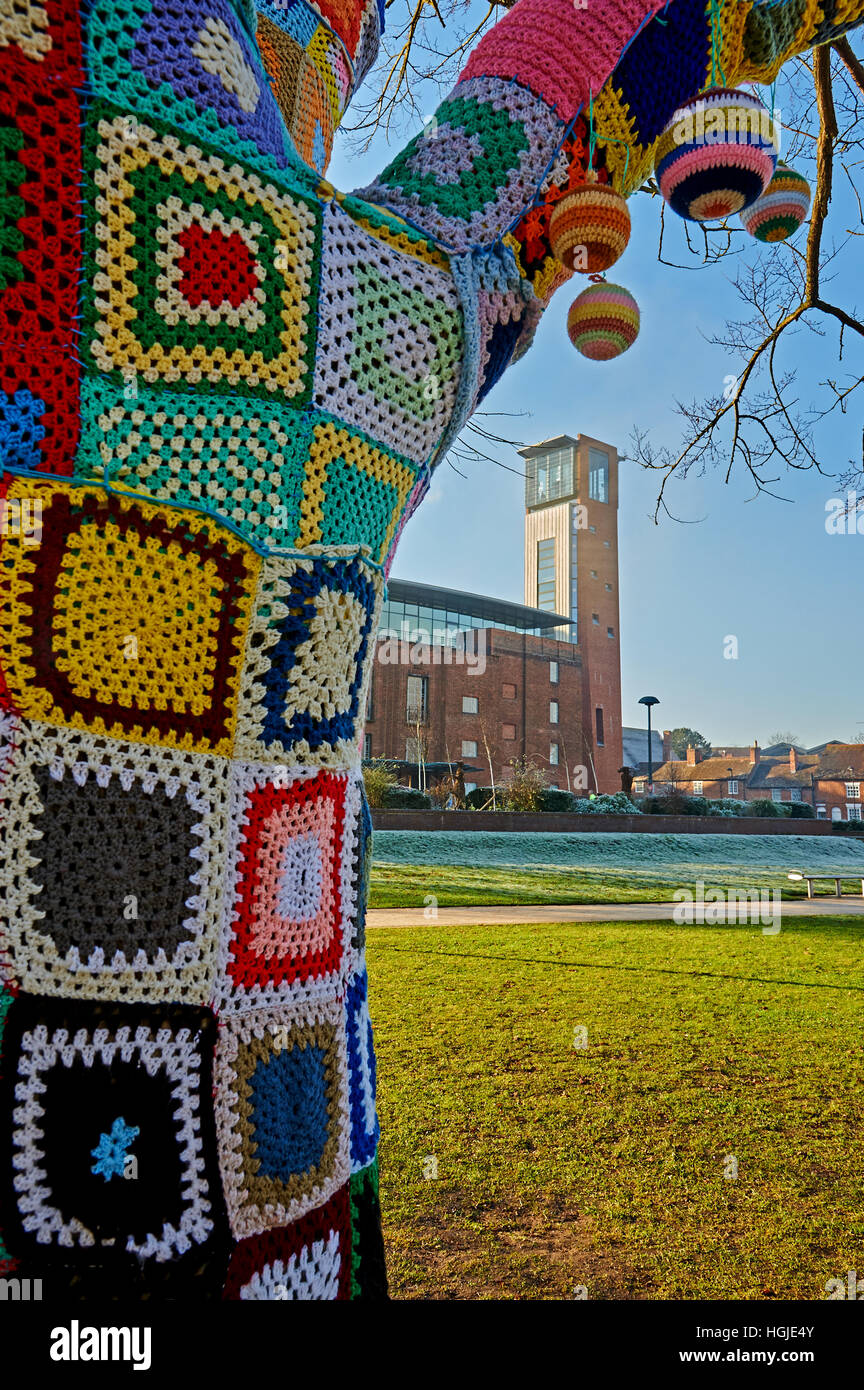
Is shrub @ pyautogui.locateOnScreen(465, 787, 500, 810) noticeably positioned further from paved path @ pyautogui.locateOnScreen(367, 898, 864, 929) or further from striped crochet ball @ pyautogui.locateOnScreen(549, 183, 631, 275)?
striped crochet ball @ pyautogui.locateOnScreen(549, 183, 631, 275)

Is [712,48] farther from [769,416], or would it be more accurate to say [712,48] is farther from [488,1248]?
[769,416]

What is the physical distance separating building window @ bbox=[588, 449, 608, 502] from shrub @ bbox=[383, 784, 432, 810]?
21303 millimetres

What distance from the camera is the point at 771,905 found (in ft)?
40.6

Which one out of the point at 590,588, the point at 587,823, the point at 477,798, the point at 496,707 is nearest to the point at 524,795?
the point at 587,823

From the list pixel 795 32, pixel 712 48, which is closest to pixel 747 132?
pixel 795 32

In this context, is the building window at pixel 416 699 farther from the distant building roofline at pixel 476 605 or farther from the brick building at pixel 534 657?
the distant building roofline at pixel 476 605

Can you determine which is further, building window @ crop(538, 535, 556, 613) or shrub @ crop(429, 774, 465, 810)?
building window @ crop(538, 535, 556, 613)

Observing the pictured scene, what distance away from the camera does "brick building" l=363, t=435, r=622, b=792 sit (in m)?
32.2

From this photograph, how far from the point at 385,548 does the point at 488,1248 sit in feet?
9.35

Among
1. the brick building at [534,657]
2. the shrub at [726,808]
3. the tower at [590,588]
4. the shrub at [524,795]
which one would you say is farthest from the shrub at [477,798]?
the tower at [590,588]

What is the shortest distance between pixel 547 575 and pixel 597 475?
20.4 ft

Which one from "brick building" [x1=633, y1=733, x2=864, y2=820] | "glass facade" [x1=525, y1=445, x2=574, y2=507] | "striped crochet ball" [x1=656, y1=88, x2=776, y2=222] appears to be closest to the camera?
"striped crochet ball" [x1=656, y1=88, x2=776, y2=222]

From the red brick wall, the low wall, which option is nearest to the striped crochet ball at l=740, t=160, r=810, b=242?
the low wall
